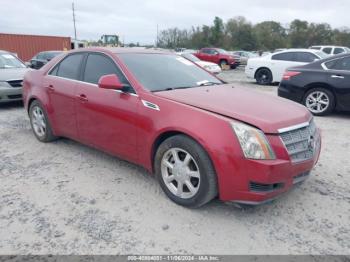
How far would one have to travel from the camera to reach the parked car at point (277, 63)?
473 inches

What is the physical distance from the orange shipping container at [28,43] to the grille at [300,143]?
28.9 meters

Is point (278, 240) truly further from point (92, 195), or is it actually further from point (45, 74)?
point (45, 74)

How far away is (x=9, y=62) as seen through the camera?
8750 mm

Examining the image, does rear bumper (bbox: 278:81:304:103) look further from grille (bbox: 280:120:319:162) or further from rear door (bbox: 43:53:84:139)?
rear door (bbox: 43:53:84:139)

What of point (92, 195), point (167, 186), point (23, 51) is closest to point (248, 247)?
point (167, 186)

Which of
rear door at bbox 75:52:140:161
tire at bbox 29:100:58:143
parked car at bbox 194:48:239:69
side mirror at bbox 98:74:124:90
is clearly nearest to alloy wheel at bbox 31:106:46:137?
tire at bbox 29:100:58:143

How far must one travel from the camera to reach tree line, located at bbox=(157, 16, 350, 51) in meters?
54.4

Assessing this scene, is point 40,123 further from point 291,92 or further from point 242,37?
point 242,37

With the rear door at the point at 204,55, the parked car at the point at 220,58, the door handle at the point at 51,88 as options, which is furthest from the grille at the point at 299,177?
the rear door at the point at 204,55

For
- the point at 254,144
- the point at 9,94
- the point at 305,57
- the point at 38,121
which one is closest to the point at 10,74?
the point at 9,94

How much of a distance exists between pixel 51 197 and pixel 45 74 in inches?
92.0

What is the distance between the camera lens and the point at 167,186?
3.27 metres

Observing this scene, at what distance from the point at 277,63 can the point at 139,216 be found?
11.4 meters

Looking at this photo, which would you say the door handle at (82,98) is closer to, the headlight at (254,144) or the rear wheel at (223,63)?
the headlight at (254,144)
